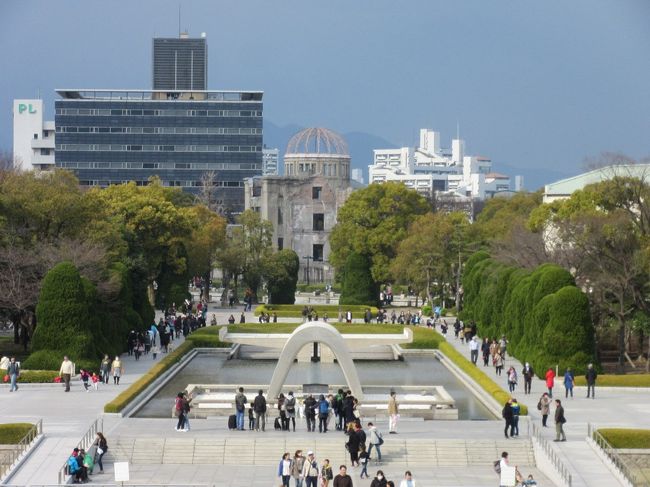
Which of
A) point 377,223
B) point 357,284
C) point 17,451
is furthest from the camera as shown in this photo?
point 377,223

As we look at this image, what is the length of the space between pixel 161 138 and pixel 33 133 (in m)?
20.8

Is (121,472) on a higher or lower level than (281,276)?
lower

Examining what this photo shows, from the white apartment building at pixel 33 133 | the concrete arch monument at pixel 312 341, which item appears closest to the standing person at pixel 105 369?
the concrete arch monument at pixel 312 341

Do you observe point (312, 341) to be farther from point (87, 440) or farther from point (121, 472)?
point (121, 472)

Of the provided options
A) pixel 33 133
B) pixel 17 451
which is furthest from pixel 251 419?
pixel 33 133

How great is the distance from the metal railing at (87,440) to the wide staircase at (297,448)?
746 mm

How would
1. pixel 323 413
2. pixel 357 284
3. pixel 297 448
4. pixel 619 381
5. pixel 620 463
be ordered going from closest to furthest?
pixel 620 463 → pixel 297 448 → pixel 323 413 → pixel 619 381 → pixel 357 284

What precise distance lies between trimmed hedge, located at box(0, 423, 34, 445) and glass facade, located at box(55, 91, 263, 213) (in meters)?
142

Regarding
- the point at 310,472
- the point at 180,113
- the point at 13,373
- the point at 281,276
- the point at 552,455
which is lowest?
the point at 552,455

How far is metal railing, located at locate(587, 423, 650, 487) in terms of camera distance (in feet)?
116

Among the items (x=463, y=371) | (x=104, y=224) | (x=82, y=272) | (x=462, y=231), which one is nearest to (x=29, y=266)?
(x=82, y=272)

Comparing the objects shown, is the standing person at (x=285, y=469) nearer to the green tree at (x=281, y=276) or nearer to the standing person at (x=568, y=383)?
the standing person at (x=568, y=383)

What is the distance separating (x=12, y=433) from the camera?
130 ft

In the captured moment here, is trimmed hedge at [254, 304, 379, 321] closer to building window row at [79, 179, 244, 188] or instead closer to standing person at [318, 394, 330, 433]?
standing person at [318, 394, 330, 433]
